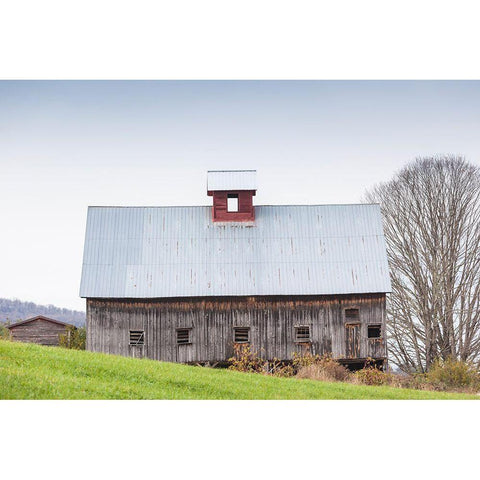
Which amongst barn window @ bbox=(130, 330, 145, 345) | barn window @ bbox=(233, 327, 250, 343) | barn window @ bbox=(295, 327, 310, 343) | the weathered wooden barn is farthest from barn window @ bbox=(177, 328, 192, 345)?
barn window @ bbox=(295, 327, 310, 343)

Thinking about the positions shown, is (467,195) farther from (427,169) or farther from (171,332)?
(171,332)

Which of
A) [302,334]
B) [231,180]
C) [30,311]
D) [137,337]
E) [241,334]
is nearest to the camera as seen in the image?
[137,337]

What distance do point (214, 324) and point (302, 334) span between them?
11.8ft

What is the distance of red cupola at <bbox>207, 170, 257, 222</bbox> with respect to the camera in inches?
1201

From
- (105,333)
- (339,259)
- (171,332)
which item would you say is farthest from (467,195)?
(105,333)

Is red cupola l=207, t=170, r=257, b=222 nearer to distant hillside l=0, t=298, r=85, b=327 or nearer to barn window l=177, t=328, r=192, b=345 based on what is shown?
barn window l=177, t=328, r=192, b=345

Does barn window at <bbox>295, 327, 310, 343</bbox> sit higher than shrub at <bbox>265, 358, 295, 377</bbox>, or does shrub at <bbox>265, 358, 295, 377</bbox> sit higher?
barn window at <bbox>295, 327, 310, 343</bbox>

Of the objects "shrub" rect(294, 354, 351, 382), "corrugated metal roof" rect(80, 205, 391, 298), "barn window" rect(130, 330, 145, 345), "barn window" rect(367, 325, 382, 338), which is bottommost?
"shrub" rect(294, 354, 351, 382)

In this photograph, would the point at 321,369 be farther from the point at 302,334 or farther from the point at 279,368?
the point at 302,334

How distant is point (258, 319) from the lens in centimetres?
2820

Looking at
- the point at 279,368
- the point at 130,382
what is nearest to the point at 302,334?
the point at 279,368

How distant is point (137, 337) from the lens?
91.8 feet

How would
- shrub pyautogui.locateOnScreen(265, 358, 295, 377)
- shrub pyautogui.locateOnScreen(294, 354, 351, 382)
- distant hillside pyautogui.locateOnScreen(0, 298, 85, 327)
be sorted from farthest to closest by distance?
distant hillside pyautogui.locateOnScreen(0, 298, 85, 327) → shrub pyautogui.locateOnScreen(265, 358, 295, 377) → shrub pyautogui.locateOnScreen(294, 354, 351, 382)

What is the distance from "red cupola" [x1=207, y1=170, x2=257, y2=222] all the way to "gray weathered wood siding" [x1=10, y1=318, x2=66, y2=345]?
13.9 metres
